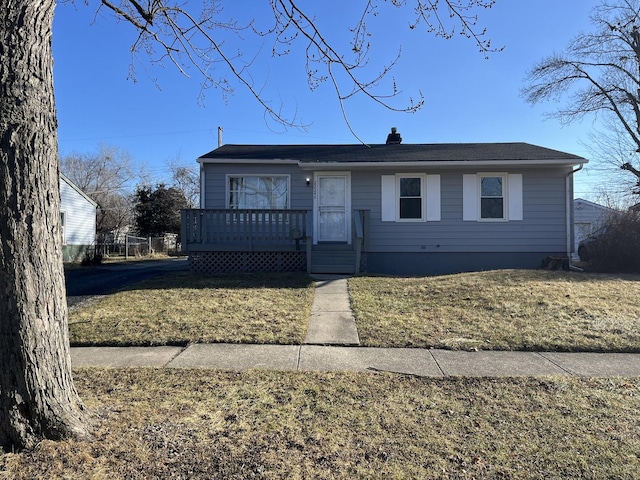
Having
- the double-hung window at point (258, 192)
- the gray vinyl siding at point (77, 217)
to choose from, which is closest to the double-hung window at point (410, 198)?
the double-hung window at point (258, 192)

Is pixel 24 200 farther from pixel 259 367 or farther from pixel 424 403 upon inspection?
pixel 424 403

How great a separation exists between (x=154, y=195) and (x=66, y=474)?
3055 centimetres

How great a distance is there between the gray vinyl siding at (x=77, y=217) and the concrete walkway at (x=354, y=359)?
61.4ft

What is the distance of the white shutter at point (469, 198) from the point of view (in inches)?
456

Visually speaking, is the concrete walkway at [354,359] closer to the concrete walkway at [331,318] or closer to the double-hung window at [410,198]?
the concrete walkway at [331,318]

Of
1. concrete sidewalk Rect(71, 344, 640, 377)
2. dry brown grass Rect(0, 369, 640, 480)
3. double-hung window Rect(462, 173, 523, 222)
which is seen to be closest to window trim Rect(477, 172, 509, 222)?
double-hung window Rect(462, 173, 523, 222)

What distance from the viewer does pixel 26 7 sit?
2.71 metres

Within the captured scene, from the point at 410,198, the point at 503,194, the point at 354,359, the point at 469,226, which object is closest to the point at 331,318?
the point at 354,359

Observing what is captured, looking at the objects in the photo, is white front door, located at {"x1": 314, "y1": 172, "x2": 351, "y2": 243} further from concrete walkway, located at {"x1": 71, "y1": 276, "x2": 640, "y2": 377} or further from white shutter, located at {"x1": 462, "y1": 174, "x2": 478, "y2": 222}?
concrete walkway, located at {"x1": 71, "y1": 276, "x2": 640, "y2": 377}

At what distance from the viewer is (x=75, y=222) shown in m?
21.8

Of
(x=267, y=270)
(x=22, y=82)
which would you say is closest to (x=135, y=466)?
(x=22, y=82)

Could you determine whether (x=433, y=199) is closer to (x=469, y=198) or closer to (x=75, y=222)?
(x=469, y=198)

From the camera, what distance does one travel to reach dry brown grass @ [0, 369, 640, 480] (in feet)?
8.20

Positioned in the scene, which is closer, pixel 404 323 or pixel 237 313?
pixel 404 323
